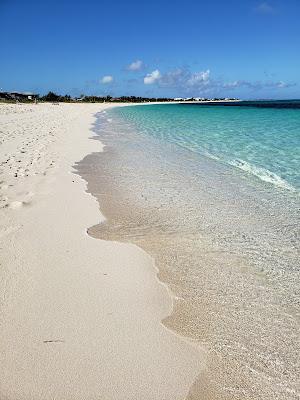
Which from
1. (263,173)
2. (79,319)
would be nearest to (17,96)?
(263,173)

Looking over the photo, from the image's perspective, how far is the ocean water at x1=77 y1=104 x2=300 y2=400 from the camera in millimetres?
2340

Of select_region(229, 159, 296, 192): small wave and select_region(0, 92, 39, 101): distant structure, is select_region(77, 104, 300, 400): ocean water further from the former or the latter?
select_region(0, 92, 39, 101): distant structure

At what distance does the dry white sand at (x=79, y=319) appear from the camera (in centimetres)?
214

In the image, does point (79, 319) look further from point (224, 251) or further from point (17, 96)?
point (17, 96)

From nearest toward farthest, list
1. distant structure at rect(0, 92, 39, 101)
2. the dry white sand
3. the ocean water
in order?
1. the dry white sand
2. the ocean water
3. distant structure at rect(0, 92, 39, 101)

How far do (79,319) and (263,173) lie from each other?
6627 millimetres

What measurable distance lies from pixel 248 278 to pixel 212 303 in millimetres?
615

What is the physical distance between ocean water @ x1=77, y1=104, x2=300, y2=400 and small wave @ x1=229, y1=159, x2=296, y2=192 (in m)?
0.02

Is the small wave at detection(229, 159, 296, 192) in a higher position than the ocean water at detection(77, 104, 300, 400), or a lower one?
lower

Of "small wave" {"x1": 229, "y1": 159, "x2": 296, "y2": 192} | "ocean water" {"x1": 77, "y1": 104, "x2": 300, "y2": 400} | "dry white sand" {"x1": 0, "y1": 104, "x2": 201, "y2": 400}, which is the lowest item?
"small wave" {"x1": 229, "y1": 159, "x2": 296, "y2": 192}

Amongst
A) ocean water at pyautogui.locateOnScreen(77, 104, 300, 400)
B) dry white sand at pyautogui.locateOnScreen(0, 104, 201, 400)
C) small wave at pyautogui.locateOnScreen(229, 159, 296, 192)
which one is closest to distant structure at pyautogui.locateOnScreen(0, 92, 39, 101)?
small wave at pyautogui.locateOnScreen(229, 159, 296, 192)

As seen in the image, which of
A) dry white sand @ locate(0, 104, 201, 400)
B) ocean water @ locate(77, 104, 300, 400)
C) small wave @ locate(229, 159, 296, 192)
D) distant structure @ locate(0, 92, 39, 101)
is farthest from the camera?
distant structure @ locate(0, 92, 39, 101)

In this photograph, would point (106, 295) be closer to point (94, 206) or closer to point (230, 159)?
point (94, 206)

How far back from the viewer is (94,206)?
5480mm
